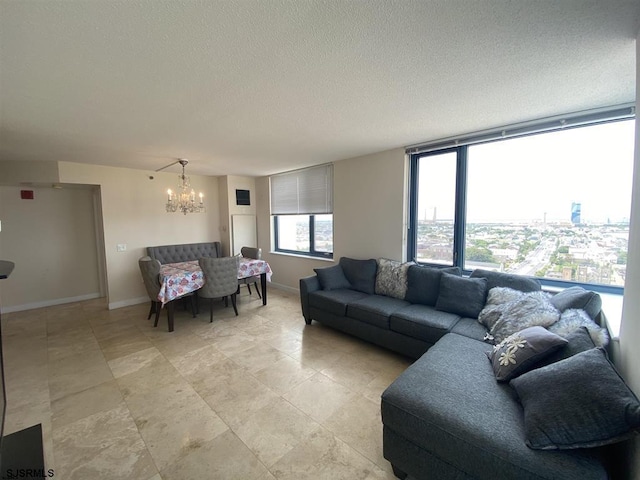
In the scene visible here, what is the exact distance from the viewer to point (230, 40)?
140 centimetres

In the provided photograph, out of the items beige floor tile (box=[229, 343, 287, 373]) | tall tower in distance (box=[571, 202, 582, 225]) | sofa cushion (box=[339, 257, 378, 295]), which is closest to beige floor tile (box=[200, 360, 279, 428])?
beige floor tile (box=[229, 343, 287, 373])

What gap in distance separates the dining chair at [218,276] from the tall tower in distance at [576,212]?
395 centimetres

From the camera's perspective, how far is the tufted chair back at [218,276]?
373 cm

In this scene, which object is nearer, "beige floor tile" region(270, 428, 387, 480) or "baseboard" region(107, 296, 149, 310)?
"beige floor tile" region(270, 428, 387, 480)

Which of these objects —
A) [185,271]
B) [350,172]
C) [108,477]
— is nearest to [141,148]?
[185,271]

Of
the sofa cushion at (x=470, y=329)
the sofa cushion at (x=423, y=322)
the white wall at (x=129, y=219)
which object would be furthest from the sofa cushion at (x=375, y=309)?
the white wall at (x=129, y=219)

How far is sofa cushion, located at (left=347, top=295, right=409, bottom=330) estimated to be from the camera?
2.90 metres

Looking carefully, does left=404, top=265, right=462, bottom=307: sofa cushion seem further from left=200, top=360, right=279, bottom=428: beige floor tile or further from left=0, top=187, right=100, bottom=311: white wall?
left=0, top=187, right=100, bottom=311: white wall

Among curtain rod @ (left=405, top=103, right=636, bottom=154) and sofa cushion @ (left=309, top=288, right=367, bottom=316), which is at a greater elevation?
curtain rod @ (left=405, top=103, right=636, bottom=154)

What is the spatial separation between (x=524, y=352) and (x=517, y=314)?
65 cm

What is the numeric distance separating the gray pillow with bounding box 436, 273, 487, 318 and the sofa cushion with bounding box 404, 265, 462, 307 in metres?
0.14

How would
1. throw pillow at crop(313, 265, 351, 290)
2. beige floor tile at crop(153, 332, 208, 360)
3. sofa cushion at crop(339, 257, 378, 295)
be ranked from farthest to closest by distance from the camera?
1. throw pillow at crop(313, 265, 351, 290)
2. sofa cushion at crop(339, 257, 378, 295)
3. beige floor tile at crop(153, 332, 208, 360)

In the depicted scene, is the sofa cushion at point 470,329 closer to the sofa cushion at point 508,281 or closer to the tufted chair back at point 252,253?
the sofa cushion at point 508,281

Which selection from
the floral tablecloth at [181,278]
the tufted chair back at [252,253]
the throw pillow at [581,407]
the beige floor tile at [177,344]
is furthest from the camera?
the tufted chair back at [252,253]
